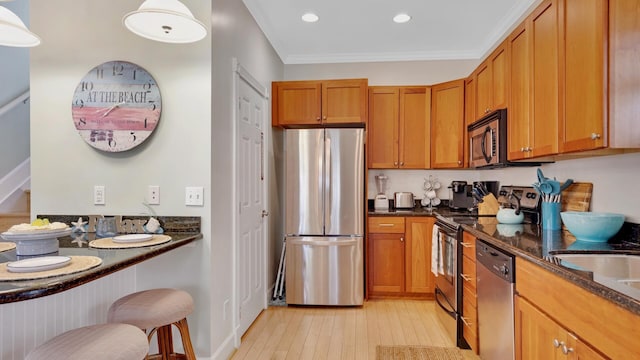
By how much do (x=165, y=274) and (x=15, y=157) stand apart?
2690 mm

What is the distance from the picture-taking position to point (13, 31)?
1.64 m

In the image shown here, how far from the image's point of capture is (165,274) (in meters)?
2.16

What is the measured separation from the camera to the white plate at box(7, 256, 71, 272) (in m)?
1.25

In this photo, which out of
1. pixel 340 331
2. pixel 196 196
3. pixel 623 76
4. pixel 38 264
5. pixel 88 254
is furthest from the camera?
pixel 340 331

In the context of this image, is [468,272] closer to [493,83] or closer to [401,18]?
[493,83]

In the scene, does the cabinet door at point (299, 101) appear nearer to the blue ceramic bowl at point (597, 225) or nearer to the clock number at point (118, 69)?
the clock number at point (118, 69)

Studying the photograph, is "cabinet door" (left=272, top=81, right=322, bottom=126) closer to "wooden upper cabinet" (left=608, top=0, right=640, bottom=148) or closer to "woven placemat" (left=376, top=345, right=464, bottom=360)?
"woven placemat" (left=376, top=345, right=464, bottom=360)

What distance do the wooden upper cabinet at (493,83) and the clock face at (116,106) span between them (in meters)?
2.45

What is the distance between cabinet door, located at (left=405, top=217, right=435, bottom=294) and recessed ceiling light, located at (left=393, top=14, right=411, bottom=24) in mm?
1915

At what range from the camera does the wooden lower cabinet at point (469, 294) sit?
7.64 ft

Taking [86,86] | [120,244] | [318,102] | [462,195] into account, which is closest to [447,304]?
[462,195]

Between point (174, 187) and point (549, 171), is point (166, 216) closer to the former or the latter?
point (174, 187)

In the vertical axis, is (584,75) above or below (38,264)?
above

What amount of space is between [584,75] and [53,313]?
2.81m
